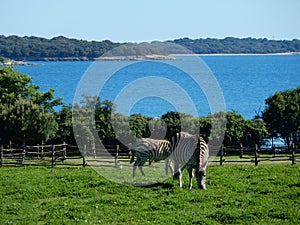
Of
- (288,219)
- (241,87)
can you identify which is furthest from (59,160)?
(241,87)

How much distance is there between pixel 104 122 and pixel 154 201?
956 inches

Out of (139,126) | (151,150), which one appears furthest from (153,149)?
(139,126)

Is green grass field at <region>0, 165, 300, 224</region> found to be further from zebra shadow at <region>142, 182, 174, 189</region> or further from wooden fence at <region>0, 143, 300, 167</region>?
wooden fence at <region>0, 143, 300, 167</region>

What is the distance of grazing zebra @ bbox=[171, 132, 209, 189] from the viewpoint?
18656 mm

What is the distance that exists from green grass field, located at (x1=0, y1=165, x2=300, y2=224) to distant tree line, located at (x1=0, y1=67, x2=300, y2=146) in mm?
15777

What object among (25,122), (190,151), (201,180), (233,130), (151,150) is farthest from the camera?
(233,130)

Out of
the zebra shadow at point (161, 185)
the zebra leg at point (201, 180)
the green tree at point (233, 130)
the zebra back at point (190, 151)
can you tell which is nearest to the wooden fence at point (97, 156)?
the green tree at point (233, 130)

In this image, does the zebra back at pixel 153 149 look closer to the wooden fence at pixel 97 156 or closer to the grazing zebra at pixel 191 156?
the grazing zebra at pixel 191 156

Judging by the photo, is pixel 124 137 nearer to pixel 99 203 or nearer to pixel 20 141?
pixel 20 141

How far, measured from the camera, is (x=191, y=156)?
62.7ft

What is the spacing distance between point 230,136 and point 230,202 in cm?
2407

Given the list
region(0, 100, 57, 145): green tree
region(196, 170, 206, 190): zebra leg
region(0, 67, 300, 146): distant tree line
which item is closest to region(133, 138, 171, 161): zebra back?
region(196, 170, 206, 190): zebra leg

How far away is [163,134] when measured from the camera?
40031 mm

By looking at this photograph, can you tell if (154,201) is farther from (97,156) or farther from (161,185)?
(97,156)
